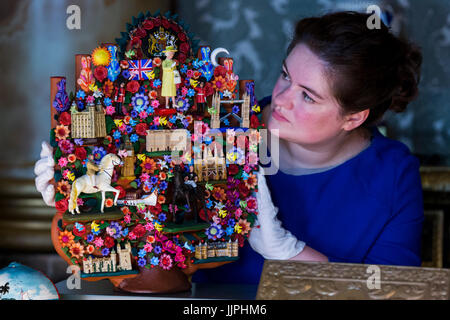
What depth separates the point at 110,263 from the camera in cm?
179

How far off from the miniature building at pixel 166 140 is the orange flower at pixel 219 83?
0.18m

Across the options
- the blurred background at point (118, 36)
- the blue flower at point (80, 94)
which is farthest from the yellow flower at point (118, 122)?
the blurred background at point (118, 36)

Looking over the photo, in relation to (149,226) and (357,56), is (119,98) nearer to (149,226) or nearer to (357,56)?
(149,226)

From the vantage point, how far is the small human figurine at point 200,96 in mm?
1841

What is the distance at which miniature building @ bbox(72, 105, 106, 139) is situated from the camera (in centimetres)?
174

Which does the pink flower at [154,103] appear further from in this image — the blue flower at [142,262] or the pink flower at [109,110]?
the blue flower at [142,262]

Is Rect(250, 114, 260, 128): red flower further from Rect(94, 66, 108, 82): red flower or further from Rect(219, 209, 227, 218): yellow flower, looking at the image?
Rect(94, 66, 108, 82): red flower

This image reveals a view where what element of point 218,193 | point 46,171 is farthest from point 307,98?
point 46,171

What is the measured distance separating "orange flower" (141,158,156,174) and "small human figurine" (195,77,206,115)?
0.22 metres

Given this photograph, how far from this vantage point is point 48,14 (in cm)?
312

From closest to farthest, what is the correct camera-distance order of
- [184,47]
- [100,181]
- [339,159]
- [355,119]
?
[100,181]
[184,47]
[355,119]
[339,159]

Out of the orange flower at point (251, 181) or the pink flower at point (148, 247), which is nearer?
the pink flower at point (148, 247)

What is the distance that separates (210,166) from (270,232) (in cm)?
29

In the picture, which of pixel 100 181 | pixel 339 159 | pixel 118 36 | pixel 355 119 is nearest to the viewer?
pixel 100 181
